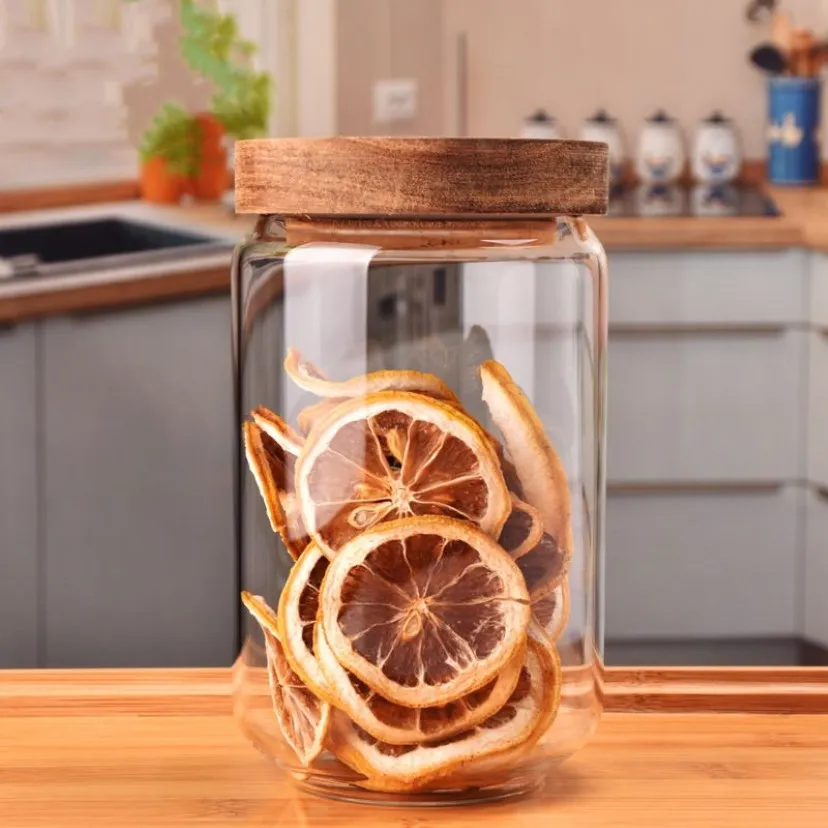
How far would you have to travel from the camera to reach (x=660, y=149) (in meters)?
3.27

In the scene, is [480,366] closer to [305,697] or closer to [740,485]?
[305,697]

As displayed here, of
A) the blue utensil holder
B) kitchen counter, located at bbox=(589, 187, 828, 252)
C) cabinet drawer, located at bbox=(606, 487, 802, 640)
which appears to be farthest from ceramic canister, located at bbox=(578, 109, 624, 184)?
cabinet drawer, located at bbox=(606, 487, 802, 640)

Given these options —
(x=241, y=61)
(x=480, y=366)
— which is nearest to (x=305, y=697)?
(x=480, y=366)

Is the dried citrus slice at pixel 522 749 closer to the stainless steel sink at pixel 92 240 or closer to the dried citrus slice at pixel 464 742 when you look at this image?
the dried citrus slice at pixel 464 742

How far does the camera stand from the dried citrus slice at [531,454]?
0.51 metres

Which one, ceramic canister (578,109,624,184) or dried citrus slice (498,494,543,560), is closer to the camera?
dried citrus slice (498,494,543,560)

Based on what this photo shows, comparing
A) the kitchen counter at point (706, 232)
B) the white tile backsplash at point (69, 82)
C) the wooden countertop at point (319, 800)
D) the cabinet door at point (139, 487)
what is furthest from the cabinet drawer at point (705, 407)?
the wooden countertop at point (319, 800)

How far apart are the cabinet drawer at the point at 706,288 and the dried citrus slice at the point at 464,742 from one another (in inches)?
83.2

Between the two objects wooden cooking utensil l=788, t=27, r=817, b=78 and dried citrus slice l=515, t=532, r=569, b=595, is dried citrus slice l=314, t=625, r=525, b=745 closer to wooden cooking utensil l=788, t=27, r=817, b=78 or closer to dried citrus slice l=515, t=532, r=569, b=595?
dried citrus slice l=515, t=532, r=569, b=595

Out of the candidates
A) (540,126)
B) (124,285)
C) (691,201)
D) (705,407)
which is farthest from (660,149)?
(124,285)

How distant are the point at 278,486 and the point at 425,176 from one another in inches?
4.9

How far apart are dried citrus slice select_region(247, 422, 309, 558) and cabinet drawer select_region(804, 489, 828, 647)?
7.09 ft

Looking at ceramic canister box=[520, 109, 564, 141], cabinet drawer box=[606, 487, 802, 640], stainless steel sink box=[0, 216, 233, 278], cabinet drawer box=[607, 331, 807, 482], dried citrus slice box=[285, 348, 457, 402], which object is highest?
ceramic canister box=[520, 109, 564, 141]

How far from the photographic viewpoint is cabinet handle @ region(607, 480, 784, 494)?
2.62m
